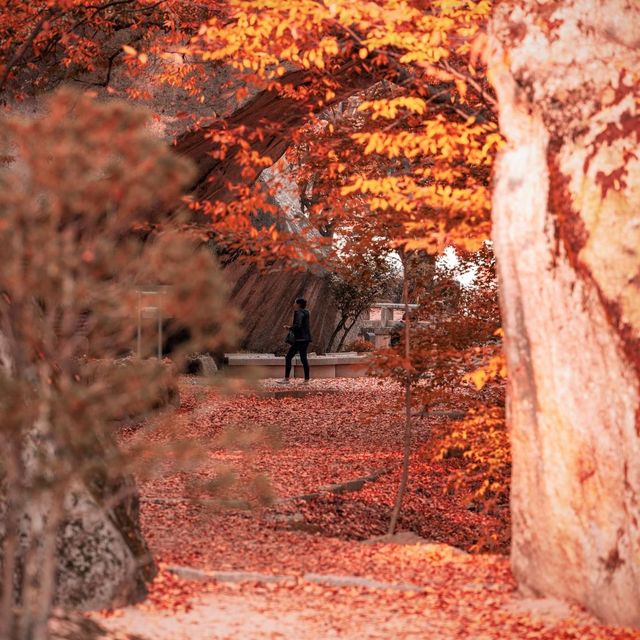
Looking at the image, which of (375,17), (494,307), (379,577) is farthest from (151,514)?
(375,17)

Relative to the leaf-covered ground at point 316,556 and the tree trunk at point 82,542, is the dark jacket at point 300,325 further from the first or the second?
the tree trunk at point 82,542

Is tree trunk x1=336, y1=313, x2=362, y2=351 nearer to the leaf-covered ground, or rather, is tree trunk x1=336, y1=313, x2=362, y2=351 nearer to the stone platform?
the stone platform

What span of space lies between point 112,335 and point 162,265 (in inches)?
17.1

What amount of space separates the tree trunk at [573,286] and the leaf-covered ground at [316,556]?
1.57 feet

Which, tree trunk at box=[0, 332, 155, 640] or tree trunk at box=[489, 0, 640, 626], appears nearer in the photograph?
tree trunk at box=[0, 332, 155, 640]

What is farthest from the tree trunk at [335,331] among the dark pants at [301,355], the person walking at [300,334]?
the person walking at [300,334]

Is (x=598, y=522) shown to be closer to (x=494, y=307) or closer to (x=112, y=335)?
(x=112, y=335)

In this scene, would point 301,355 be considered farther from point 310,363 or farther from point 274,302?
point 274,302

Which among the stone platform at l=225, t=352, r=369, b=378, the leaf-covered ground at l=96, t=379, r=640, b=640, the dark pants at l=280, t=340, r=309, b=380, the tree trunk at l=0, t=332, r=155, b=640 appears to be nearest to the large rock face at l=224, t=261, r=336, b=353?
the stone platform at l=225, t=352, r=369, b=378

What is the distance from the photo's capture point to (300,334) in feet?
67.3

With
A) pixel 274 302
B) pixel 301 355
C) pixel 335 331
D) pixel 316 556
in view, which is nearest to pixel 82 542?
pixel 316 556

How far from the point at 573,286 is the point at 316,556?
Answer: 3.11m

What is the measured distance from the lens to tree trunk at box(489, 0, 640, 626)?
6.73m

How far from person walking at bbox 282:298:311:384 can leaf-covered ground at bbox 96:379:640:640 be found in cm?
651
